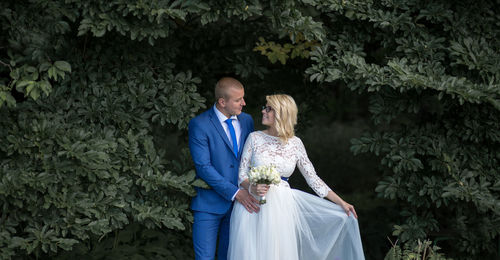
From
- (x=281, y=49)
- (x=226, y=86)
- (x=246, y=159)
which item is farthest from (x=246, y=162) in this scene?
(x=281, y=49)

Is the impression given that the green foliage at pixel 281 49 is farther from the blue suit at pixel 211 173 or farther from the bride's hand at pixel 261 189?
the bride's hand at pixel 261 189

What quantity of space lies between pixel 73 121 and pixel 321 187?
204cm

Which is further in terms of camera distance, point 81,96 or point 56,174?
point 81,96

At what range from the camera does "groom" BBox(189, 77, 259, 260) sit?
438 centimetres

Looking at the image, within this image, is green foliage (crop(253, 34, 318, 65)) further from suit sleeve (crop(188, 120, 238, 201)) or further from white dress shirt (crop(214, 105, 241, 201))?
suit sleeve (crop(188, 120, 238, 201))

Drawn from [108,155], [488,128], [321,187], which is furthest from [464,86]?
[108,155]

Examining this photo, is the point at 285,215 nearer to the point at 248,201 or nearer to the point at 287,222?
the point at 287,222

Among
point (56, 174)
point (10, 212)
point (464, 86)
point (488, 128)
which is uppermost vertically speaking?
point (464, 86)

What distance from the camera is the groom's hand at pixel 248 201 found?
4.32 m

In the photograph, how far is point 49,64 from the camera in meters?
4.14

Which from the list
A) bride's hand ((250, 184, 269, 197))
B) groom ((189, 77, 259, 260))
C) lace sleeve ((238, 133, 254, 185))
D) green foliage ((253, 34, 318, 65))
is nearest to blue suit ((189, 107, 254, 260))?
Answer: groom ((189, 77, 259, 260))

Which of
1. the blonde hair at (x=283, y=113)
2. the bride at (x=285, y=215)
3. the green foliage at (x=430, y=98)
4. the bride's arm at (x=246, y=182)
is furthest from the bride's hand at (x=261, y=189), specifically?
the green foliage at (x=430, y=98)

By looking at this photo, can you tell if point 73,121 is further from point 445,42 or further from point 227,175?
point 445,42

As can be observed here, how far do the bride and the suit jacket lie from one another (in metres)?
0.13
